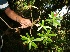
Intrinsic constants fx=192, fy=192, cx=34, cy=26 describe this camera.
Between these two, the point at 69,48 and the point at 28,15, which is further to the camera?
the point at 28,15

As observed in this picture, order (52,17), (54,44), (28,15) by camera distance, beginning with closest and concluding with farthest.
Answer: (52,17) < (54,44) < (28,15)

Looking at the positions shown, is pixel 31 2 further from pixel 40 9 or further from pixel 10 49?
pixel 10 49

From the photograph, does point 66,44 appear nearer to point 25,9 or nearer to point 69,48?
point 69,48

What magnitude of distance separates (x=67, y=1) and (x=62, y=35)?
2.35 feet

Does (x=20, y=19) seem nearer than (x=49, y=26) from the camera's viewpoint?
Yes

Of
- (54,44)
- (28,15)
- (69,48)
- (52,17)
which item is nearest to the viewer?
(52,17)

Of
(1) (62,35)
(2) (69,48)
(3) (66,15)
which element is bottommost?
(2) (69,48)

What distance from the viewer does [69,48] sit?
12.8 feet

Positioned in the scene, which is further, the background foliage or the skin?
the background foliage

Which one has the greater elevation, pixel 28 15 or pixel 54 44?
pixel 28 15

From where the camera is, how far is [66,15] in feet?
12.7

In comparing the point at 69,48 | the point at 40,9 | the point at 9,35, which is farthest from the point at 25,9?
the point at 69,48

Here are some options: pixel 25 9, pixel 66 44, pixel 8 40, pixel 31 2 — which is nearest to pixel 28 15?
pixel 25 9

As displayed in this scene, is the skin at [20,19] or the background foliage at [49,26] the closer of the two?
the skin at [20,19]
